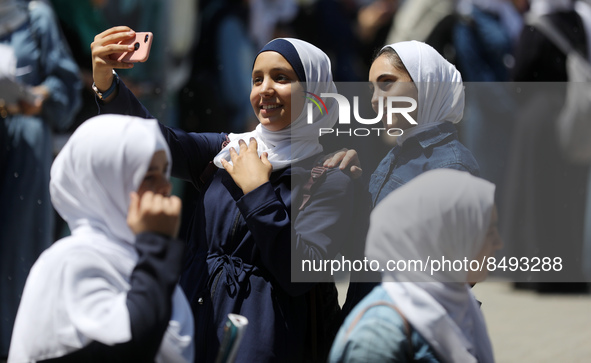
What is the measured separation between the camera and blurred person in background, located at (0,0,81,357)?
4.95 metres

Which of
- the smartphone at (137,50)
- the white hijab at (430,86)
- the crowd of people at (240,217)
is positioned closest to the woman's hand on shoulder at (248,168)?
the crowd of people at (240,217)

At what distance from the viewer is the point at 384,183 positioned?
312 cm

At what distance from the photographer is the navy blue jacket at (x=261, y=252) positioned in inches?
111

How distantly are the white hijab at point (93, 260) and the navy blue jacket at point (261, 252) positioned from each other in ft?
1.92

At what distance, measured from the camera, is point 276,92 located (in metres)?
3.09

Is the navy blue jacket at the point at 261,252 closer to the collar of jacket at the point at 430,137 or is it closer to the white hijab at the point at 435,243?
the collar of jacket at the point at 430,137

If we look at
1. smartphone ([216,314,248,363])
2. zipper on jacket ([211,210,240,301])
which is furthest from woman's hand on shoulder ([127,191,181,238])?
zipper on jacket ([211,210,240,301])

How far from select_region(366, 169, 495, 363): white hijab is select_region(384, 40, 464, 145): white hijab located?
0.87 m

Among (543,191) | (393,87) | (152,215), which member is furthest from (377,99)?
(543,191)

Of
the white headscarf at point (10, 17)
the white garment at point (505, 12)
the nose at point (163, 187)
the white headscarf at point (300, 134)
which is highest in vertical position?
the white garment at point (505, 12)

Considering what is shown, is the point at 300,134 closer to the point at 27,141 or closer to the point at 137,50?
the point at 137,50

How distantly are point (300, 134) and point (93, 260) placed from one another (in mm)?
1173

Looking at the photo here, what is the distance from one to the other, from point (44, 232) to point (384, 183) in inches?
103

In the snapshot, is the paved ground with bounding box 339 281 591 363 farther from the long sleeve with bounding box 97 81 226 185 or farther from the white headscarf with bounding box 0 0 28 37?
the white headscarf with bounding box 0 0 28 37
